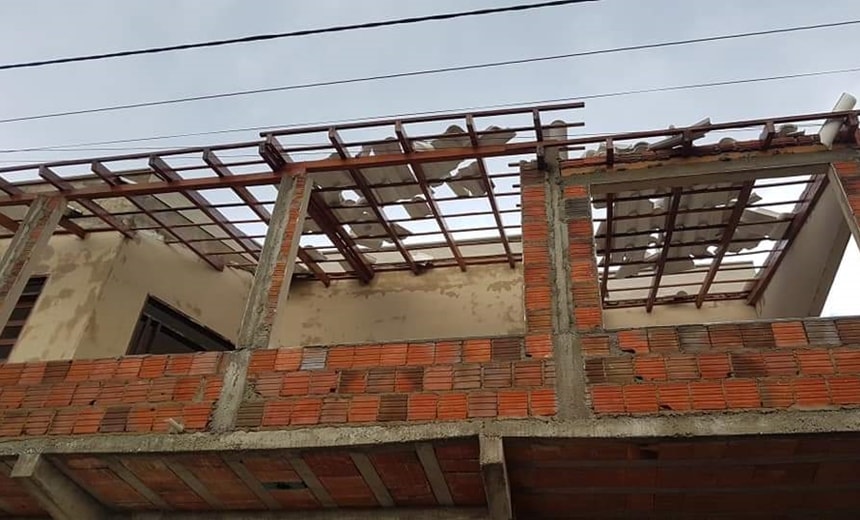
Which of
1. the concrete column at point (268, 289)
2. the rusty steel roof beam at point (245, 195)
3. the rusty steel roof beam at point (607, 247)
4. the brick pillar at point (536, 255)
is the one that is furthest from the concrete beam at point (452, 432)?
the rusty steel roof beam at point (607, 247)

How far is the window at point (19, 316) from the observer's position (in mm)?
7168

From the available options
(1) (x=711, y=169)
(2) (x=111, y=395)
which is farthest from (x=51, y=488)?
(1) (x=711, y=169)

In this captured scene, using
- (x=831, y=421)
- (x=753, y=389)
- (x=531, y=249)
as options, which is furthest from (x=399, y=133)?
(x=831, y=421)

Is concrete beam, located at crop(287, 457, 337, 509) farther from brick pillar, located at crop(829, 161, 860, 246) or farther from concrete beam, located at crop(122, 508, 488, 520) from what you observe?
brick pillar, located at crop(829, 161, 860, 246)

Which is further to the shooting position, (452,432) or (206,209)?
(206,209)

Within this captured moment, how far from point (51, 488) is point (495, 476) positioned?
10.7 ft

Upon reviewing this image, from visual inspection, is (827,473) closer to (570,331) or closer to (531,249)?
(570,331)

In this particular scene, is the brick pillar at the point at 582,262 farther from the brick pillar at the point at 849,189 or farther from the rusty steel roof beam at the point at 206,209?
the rusty steel roof beam at the point at 206,209

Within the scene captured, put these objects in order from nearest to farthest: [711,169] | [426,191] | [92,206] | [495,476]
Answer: [495,476], [711,169], [426,191], [92,206]

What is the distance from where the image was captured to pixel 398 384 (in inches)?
187

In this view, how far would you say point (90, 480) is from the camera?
5152 millimetres

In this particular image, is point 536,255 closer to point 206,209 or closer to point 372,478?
point 372,478

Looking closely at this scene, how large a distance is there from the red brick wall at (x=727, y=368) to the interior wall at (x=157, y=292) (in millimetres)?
5160

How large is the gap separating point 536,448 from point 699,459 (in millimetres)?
1045
